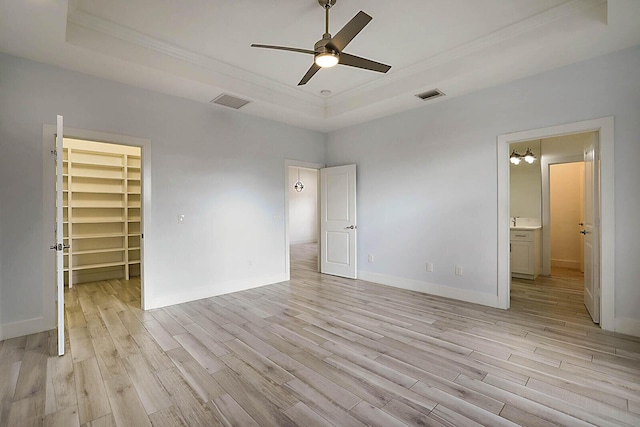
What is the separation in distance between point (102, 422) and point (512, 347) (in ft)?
10.5

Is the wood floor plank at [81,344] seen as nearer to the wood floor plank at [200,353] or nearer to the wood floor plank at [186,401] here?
the wood floor plank at [200,353]

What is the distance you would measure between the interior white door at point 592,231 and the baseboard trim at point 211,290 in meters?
4.17

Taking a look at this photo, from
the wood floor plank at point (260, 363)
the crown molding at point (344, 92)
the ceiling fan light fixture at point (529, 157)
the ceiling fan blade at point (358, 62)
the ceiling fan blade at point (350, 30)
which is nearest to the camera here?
the ceiling fan blade at point (350, 30)

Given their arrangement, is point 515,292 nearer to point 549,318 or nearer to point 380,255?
point 549,318

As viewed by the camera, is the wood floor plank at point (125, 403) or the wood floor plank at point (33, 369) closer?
the wood floor plank at point (125, 403)

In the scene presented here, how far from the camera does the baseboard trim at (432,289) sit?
3.94m

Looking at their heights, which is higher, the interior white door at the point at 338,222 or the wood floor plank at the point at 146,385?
the interior white door at the point at 338,222

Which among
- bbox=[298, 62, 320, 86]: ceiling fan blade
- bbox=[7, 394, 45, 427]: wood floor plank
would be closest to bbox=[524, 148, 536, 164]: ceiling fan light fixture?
bbox=[298, 62, 320, 86]: ceiling fan blade

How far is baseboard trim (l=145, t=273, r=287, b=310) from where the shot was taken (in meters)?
3.94

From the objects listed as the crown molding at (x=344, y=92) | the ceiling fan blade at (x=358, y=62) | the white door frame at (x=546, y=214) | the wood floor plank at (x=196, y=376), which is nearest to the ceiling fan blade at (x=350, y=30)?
the ceiling fan blade at (x=358, y=62)

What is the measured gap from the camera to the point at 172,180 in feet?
13.2

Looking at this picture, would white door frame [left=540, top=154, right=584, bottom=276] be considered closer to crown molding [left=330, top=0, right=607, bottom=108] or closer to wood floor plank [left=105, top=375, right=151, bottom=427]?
crown molding [left=330, top=0, right=607, bottom=108]

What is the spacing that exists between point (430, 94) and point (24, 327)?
539cm

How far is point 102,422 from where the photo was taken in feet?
5.92
